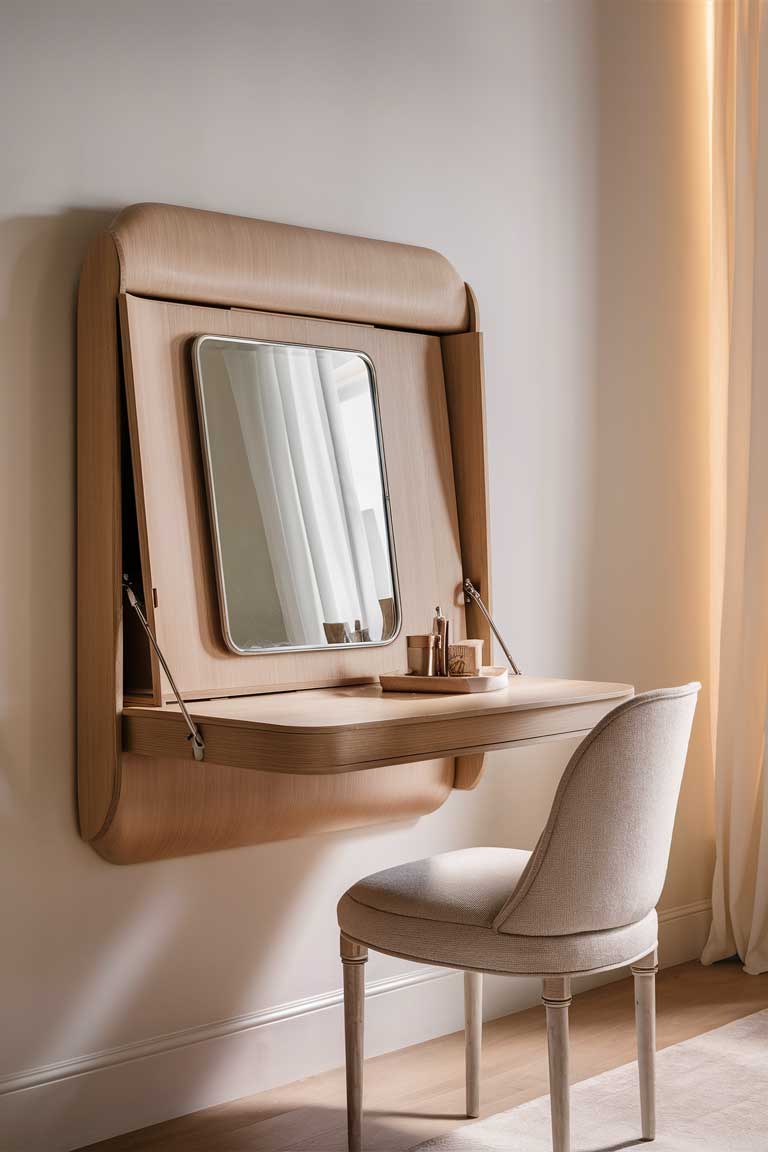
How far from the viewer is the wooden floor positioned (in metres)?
2.17

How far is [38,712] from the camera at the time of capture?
6.83 feet

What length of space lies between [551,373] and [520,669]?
0.70m

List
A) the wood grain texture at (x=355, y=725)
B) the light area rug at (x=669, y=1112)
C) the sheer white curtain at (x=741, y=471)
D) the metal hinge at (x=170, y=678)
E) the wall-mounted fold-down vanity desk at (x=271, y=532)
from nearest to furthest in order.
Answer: the wood grain texture at (x=355, y=725)
the metal hinge at (x=170, y=678)
the wall-mounted fold-down vanity desk at (x=271, y=532)
the light area rug at (x=669, y=1112)
the sheer white curtain at (x=741, y=471)

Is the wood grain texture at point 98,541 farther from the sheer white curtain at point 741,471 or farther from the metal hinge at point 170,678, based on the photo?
the sheer white curtain at point 741,471

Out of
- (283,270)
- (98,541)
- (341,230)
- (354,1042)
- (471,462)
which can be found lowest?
(354,1042)

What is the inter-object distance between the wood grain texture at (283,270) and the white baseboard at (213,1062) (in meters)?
1.35

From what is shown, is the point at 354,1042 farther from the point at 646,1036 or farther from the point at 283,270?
the point at 283,270

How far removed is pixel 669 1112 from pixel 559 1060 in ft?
1.79

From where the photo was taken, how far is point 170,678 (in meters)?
1.96

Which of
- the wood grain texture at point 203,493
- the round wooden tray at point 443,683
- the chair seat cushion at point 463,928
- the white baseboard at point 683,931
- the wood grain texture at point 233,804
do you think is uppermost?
the wood grain texture at point 203,493

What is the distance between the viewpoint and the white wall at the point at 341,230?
207 cm

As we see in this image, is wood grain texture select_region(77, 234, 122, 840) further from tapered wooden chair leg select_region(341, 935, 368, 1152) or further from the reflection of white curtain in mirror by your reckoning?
tapered wooden chair leg select_region(341, 935, 368, 1152)

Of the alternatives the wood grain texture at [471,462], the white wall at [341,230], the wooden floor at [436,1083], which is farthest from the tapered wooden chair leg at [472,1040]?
the wood grain texture at [471,462]

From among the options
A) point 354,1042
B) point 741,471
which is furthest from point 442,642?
point 741,471
